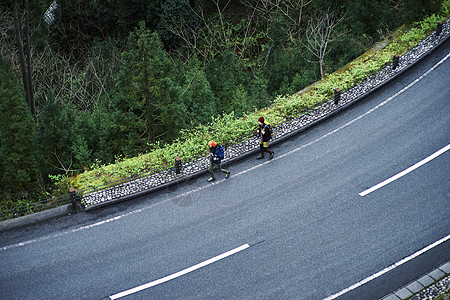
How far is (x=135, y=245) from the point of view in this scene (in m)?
12.8

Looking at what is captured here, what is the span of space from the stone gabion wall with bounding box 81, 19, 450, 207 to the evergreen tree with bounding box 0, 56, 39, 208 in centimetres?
570

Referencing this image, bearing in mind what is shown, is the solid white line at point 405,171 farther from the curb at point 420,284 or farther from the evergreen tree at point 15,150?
the evergreen tree at point 15,150

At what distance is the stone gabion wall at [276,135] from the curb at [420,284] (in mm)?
7398

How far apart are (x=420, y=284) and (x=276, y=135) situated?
769cm

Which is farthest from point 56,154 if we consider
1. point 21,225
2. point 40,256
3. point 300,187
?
point 300,187

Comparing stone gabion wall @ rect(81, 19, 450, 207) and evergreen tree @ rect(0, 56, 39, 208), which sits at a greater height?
evergreen tree @ rect(0, 56, 39, 208)

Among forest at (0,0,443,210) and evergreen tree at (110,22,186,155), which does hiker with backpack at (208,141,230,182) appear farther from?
evergreen tree at (110,22,186,155)

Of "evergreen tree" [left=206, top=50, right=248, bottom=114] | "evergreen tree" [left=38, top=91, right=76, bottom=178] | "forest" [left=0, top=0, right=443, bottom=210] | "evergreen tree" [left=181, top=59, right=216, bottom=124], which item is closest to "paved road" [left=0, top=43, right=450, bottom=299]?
"forest" [left=0, top=0, right=443, bottom=210]

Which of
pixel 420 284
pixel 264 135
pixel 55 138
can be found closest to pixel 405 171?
pixel 420 284

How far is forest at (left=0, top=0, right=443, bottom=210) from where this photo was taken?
18.8 meters

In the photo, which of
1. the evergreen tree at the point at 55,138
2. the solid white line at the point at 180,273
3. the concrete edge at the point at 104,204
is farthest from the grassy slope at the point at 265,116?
the solid white line at the point at 180,273

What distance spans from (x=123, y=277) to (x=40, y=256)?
2.74 meters

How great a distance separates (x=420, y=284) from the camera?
1063cm

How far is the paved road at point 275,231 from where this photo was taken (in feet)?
37.5
